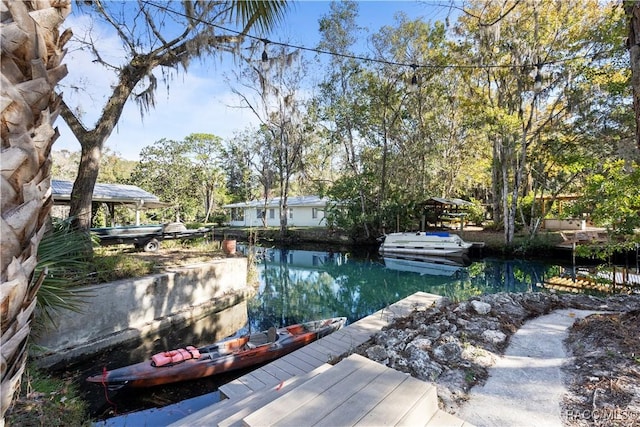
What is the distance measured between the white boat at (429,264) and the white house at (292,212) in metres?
10.0

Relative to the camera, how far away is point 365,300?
8.86m

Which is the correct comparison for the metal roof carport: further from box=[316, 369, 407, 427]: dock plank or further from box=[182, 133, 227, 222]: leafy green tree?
box=[182, 133, 227, 222]: leafy green tree

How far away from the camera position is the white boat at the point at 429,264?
12.1 metres

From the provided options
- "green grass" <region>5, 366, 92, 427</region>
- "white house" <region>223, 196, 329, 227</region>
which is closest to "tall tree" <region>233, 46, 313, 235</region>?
"white house" <region>223, 196, 329, 227</region>

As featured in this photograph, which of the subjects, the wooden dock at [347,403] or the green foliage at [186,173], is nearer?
the wooden dock at [347,403]

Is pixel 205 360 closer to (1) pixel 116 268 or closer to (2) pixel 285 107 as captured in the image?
(1) pixel 116 268

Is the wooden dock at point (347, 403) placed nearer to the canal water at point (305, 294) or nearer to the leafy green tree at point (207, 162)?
the canal water at point (305, 294)

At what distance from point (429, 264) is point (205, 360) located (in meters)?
11.3

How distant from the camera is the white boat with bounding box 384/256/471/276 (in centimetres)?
1213

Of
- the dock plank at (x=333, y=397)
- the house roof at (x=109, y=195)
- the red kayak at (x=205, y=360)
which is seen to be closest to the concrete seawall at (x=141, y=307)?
the red kayak at (x=205, y=360)

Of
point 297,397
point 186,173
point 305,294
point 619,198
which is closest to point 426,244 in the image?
point 305,294

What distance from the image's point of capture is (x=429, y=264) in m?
13.6

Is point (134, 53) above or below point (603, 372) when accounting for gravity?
above

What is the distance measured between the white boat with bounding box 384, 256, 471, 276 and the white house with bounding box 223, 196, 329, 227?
32.8ft
